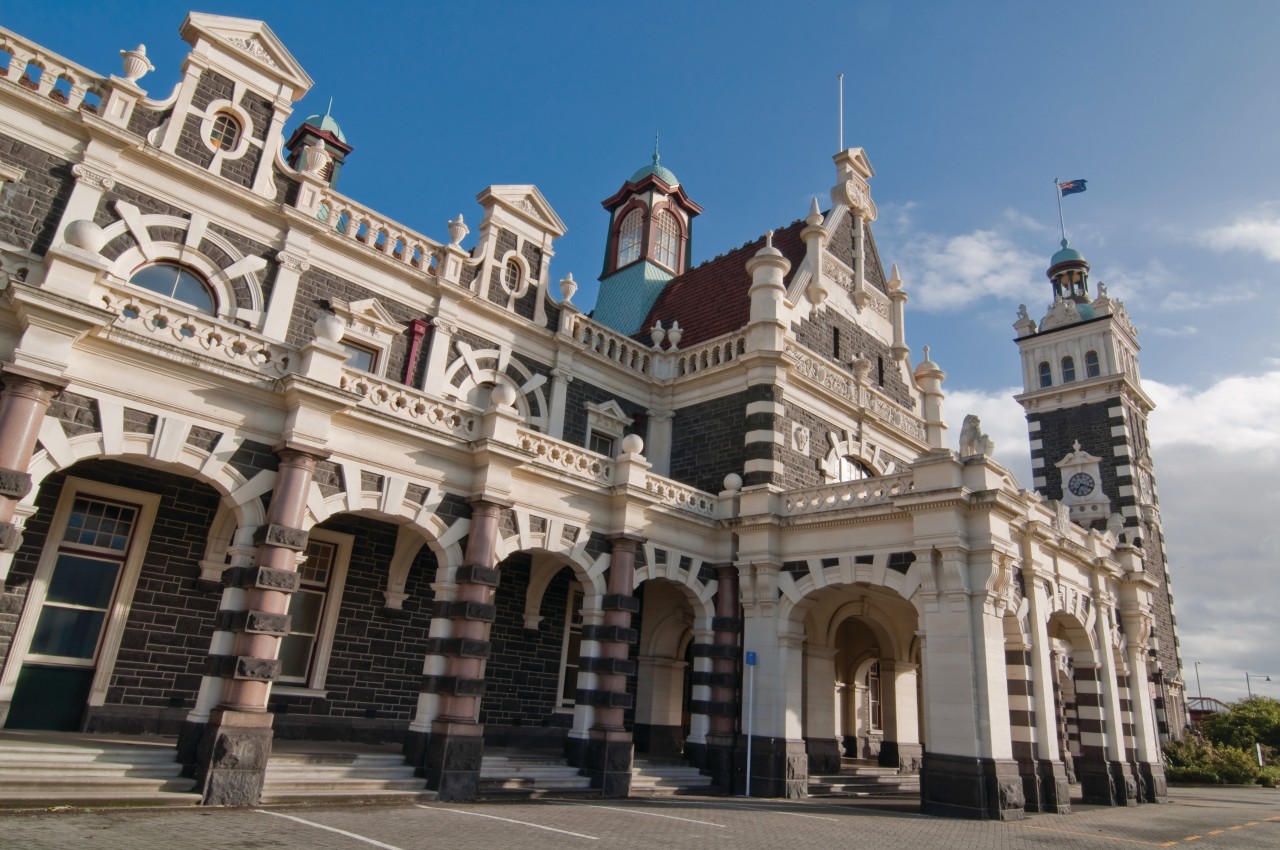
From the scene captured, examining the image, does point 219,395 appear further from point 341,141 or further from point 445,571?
point 341,141

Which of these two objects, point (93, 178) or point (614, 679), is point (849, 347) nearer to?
point (614, 679)

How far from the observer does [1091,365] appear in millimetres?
46250

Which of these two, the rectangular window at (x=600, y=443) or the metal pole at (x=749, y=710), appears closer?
the metal pole at (x=749, y=710)

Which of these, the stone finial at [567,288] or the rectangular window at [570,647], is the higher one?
the stone finial at [567,288]

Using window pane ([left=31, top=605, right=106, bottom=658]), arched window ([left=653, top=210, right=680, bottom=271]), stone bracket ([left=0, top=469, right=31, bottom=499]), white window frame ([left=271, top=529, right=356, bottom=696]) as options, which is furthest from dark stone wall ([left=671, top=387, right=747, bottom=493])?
stone bracket ([left=0, top=469, right=31, bottom=499])

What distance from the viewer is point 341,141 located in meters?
25.5

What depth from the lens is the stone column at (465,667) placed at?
46.7ft

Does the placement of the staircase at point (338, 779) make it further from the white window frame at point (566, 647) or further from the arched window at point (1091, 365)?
the arched window at point (1091, 365)

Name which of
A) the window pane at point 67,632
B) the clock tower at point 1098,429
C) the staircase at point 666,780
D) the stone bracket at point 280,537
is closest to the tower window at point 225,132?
the stone bracket at point 280,537

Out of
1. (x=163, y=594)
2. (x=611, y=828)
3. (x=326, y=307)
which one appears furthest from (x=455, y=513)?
(x=611, y=828)

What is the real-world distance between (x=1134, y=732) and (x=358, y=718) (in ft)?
67.2

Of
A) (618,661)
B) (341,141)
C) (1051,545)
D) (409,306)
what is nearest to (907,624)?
(1051,545)

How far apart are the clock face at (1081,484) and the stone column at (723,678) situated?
3005 cm

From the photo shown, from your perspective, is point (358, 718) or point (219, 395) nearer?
point (219, 395)
